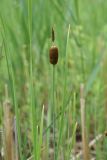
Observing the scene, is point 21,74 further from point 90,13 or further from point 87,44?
point 90,13

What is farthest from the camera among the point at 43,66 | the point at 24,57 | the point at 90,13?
the point at 90,13

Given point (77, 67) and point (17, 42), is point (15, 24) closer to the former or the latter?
point (17, 42)

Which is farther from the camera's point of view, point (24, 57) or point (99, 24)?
point (99, 24)

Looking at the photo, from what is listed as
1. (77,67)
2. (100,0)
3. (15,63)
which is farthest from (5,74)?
(100,0)

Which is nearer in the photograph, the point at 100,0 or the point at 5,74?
the point at 5,74

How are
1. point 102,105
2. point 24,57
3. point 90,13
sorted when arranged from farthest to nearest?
point 90,13, point 24,57, point 102,105

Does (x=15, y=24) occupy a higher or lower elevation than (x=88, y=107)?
higher

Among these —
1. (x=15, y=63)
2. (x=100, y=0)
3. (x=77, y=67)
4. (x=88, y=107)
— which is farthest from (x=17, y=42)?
(x=100, y=0)

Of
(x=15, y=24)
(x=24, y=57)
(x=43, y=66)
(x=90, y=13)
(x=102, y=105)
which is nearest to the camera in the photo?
(x=102, y=105)

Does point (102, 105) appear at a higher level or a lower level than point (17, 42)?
lower
